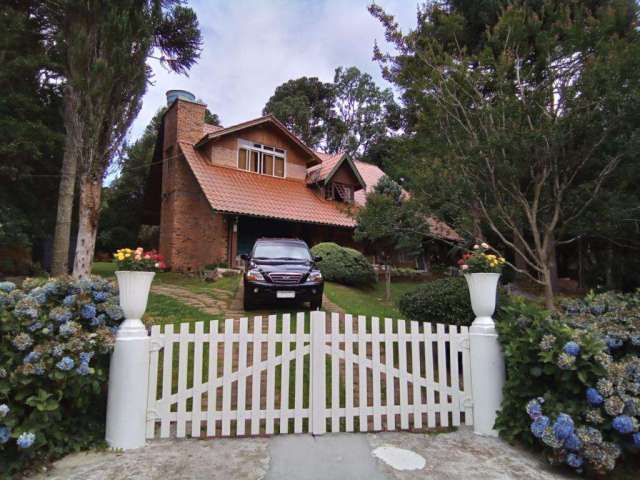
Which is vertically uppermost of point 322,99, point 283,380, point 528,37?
point 322,99

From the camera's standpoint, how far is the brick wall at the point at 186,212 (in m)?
14.5

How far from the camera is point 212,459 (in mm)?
2816

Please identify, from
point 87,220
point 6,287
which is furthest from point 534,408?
point 87,220

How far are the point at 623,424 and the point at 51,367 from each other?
4181 millimetres

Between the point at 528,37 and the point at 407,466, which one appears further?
the point at 528,37

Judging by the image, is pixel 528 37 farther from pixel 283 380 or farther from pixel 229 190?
pixel 229 190

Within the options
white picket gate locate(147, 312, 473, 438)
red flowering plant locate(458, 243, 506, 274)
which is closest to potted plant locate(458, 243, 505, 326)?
red flowering plant locate(458, 243, 506, 274)

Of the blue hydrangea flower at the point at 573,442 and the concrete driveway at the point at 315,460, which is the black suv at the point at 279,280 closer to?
the concrete driveway at the point at 315,460

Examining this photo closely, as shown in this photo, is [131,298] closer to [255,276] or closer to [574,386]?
[574,386]

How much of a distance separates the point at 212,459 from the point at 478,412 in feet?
7.82

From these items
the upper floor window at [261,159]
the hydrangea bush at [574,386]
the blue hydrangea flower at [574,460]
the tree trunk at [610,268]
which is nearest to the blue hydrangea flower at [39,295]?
the hydrangea bush at [574,386]

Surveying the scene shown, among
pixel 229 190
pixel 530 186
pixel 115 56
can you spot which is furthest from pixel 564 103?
pixel 229 190

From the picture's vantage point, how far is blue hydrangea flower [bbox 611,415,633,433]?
2.60m

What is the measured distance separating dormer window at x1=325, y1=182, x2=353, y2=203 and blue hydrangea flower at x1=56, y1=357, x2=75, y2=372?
15.5 m
